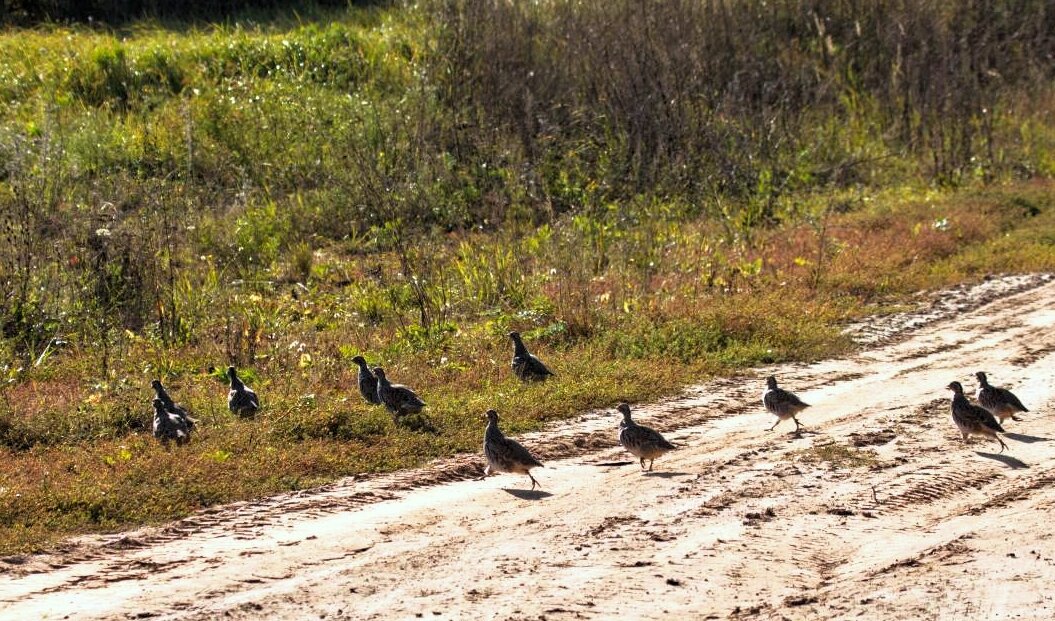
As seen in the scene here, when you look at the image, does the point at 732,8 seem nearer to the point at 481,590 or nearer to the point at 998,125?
the point at 998,125

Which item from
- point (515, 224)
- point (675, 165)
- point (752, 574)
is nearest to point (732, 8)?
point (675, 165)

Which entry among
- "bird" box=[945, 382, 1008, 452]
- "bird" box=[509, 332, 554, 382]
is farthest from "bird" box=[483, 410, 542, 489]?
"bird" box=[945, 382, 1008, 452]

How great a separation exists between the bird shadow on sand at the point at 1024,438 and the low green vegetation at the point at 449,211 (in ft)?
9.90

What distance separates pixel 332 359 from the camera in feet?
41.9

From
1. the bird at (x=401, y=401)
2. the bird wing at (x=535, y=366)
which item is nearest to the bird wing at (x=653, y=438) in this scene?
the bird at (x=401, y=401)

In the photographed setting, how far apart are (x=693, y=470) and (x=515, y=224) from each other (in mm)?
8954

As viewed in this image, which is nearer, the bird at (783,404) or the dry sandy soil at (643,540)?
the dry sandy soil at (643,540)

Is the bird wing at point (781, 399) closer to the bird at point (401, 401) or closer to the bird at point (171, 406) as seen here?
the bird at point (401, 401)

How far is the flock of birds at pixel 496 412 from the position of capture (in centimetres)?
915

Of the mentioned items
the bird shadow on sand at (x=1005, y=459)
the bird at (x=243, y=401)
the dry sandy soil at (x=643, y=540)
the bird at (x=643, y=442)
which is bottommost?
the bird shadow on sand at (x=1005, y=459)

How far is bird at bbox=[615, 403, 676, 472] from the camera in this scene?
9.42 meters

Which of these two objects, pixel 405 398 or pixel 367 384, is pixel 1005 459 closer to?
pixel 405 398

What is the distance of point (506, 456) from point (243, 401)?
2.73 metres

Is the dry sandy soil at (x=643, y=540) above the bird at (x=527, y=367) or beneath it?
beneath
